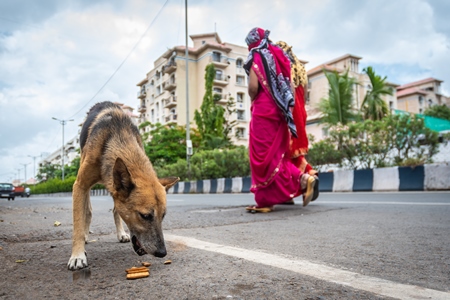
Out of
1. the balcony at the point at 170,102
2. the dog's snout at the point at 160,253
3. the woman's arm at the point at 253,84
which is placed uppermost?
→ the balcony at the point at 170,102

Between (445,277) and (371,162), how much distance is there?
43.4 ft

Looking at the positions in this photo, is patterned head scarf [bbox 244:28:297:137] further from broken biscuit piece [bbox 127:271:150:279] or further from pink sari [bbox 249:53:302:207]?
broken biscuit piece [bbox 127:271:150:279]

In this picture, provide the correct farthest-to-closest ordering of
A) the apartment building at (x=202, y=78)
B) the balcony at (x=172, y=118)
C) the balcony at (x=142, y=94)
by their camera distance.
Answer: the balcony at (x=142, y=94) < the balcony at (x=172, y=118) < the apartment building at (x=202, y=78)

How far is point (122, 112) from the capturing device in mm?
3367

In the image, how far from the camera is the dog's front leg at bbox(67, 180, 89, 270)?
2.43 meters

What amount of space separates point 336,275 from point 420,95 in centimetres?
7613

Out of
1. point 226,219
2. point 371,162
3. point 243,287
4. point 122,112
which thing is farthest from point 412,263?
point 371,162

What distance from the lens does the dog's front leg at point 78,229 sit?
2.43 metres

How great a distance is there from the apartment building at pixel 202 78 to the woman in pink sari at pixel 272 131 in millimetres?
43680

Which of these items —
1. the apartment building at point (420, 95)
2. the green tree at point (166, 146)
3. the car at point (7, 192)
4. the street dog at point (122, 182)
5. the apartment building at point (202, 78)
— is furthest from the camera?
the apartment building at point (420, 95)

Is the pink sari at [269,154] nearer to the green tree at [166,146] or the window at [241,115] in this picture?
the green tree at [166,146]

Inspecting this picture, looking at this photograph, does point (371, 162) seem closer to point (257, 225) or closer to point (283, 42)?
point (283, 42)

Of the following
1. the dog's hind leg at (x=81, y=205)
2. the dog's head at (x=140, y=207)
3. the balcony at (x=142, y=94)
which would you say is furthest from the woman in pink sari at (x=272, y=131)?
the balcony at (x=142, y=94)

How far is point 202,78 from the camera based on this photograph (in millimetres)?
52188
